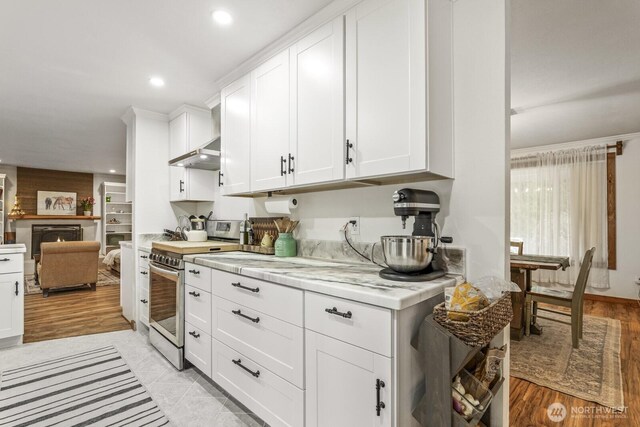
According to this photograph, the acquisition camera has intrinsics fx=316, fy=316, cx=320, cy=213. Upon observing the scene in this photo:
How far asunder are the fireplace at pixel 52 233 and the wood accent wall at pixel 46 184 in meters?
0.40

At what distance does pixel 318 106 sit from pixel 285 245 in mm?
1077

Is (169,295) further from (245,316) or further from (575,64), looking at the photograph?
(575,64)

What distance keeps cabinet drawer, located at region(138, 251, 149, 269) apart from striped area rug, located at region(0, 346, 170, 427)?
0.95 metres

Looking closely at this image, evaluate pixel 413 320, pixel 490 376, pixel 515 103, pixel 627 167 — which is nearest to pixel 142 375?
pixel 413 320

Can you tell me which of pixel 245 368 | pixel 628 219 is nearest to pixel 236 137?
pixel 245 368

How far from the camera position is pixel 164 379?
7.85ft

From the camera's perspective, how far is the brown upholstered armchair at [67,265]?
513cm

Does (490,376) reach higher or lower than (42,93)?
lower

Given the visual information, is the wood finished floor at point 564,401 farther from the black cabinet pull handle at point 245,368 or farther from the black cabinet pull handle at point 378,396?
the black cabinet pull handle at point 245,368

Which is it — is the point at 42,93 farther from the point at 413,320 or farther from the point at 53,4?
the point at 413,320

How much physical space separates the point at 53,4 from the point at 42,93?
1.74 metres

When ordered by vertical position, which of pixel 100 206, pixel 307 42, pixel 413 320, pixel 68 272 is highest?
pixel 307 42

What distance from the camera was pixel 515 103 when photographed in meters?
3.54

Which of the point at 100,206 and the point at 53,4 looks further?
the point at 100,206
